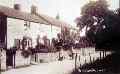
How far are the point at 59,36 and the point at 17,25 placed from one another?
0.58m

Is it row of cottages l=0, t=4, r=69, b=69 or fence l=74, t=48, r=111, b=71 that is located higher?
row of cottages l=0, t=4, r=69, b=69

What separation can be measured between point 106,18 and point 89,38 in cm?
40

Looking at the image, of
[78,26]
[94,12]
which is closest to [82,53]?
[78,26]

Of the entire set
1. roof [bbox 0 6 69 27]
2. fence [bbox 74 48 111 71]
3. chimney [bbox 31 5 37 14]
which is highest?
chimney [bbox 31 5 37 14]

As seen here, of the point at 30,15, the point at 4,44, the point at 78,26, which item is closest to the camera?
the point at 4,44

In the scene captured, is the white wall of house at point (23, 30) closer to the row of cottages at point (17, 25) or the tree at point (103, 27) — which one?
the row of cottages at point (17, 25)

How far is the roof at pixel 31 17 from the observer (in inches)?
116

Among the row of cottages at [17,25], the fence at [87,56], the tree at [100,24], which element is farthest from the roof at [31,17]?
the fence at [87,56]

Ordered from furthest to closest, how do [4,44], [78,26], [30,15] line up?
[78,26] → [30,15] → [4,44]

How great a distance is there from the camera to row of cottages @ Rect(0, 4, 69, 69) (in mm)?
2934

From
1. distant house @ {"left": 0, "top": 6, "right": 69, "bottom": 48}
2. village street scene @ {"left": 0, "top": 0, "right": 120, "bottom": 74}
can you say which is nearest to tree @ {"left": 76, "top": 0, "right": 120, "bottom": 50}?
village street scene @ {"left": 0, "top": 0, "right": 120, "bottom": 74}

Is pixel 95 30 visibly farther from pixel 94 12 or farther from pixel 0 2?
pixel 0 2

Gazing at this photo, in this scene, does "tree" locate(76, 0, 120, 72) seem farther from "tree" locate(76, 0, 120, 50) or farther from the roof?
the roof

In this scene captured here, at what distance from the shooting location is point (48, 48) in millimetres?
3209
